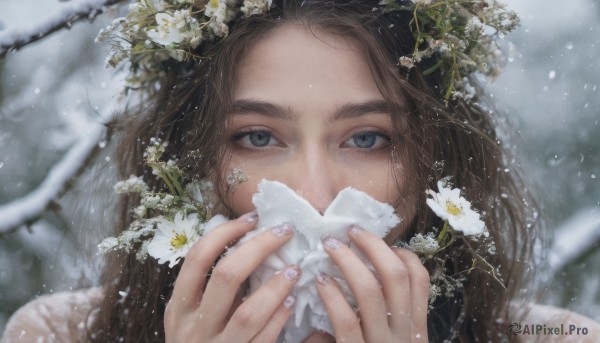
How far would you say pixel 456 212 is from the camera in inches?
85.7

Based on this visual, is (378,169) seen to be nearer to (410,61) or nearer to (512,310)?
(410,61)

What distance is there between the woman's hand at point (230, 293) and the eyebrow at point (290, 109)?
35 cm

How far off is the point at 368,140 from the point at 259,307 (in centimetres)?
73

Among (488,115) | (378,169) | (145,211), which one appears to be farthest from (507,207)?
(145,211)

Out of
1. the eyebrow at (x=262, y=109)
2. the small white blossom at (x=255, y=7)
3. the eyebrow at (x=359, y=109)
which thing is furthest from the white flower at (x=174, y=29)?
the eyebrow at (x=359, y=109)

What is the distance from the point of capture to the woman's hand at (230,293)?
199 cm

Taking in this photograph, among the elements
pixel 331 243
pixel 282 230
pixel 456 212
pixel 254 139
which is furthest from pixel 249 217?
pixel 456 212

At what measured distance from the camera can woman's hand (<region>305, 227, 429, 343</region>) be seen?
78.8 inches

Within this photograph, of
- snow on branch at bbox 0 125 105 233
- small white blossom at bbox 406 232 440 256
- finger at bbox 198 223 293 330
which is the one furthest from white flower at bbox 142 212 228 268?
snow on branch at bbox 0 125 105 233

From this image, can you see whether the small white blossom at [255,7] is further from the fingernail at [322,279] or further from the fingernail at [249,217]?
the fingernail at [322,279]

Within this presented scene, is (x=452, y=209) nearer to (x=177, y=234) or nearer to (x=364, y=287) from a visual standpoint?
(x=364, y=287)

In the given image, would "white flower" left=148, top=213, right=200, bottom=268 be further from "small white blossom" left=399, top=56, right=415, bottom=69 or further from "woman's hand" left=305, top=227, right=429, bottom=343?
"small white blossom" left=399, top=56, right=415, bottom=69

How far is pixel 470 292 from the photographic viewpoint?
9.61ft

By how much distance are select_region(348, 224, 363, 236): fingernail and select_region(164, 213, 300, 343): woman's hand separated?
173 millimetres
